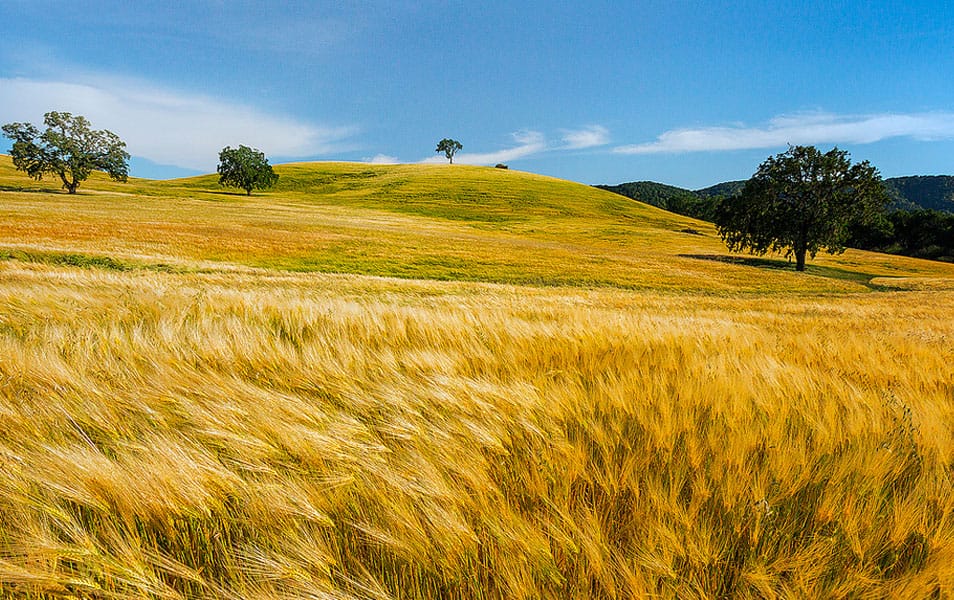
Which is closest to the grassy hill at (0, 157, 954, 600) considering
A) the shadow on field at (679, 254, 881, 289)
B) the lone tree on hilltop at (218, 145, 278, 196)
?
the shadow on field at (679, 254, 881, 289)

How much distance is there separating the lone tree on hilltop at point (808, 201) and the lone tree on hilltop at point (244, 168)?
8074 cm

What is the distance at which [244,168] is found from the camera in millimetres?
79750

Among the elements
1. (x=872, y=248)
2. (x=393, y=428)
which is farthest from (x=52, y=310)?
(x=872, y=248)

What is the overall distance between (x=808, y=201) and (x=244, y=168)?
86.8 metres

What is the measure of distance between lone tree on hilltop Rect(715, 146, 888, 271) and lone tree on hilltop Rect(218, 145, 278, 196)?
80735 mm

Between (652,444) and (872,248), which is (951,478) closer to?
(652,444)

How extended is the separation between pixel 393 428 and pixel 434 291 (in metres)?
12.3

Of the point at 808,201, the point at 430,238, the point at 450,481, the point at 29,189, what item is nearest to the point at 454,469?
the point at 450,481

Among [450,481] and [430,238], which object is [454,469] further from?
[430,238]

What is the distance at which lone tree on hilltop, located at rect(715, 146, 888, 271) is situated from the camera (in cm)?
3488

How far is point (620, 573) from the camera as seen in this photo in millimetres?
892

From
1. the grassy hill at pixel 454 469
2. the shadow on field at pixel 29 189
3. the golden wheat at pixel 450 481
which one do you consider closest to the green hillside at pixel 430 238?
the shadow on field at pixel 29 189

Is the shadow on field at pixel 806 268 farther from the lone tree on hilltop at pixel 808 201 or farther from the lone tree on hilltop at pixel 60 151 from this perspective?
the lone tree on hilltop at pixel 60 151

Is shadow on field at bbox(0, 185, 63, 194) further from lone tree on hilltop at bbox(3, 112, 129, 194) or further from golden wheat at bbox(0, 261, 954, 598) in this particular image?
golden wheat at bbox(0, 261, 954, 598)
